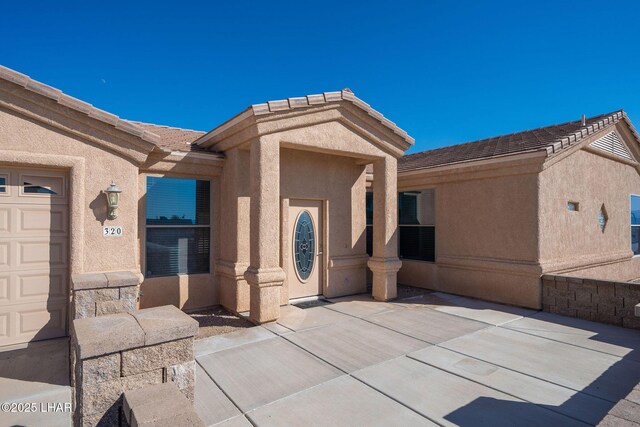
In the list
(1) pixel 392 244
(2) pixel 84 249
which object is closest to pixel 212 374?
(2) pixel 84 249

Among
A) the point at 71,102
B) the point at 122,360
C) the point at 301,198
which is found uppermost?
the point at 71,102

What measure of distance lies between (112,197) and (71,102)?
1.53 meters

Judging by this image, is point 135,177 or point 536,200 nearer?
point 135,177

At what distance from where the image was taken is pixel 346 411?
3756 mm

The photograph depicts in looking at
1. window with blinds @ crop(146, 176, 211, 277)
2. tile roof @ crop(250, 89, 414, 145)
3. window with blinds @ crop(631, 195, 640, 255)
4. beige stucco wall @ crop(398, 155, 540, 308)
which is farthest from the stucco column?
window with blinds @ crop(631, 195, 640, 255)

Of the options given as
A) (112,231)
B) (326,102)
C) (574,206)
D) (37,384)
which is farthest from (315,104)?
(574,206)

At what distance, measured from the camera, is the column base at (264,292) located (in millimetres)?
6480

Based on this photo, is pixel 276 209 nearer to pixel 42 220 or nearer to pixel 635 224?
pixel 42 220

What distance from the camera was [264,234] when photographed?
6578 mm

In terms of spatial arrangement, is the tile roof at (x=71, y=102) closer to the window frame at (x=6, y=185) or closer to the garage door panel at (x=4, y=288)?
the window frame at (x=6, y=185)

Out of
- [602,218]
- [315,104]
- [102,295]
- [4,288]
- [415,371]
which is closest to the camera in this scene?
[415,371]

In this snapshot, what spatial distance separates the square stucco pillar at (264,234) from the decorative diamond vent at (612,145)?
28.2 feet

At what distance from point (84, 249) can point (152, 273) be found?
1.63 m

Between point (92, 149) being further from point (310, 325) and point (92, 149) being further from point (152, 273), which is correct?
point (310, 325)
